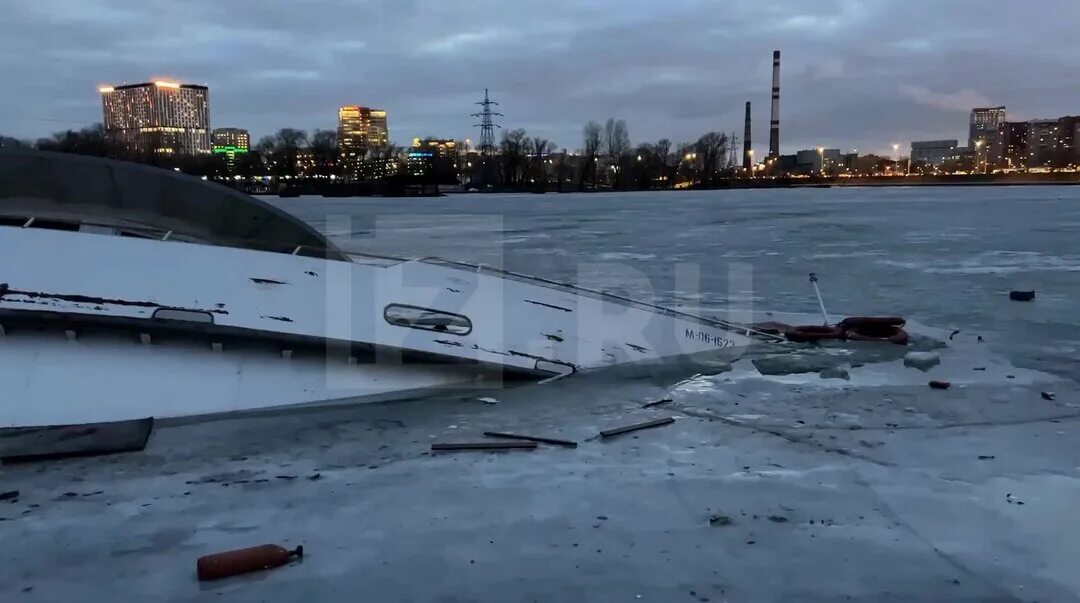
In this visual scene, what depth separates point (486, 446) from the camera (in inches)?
214

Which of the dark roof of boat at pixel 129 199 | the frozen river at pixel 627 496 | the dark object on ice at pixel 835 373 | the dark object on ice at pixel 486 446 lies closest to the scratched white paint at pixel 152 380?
the frozen river at pixel 627 496

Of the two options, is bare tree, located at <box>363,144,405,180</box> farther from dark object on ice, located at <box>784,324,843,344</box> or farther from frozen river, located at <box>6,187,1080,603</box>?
frozen river, located at <box>6,187,1080,603</box>

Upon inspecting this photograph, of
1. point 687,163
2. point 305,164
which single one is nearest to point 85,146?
point 305,164

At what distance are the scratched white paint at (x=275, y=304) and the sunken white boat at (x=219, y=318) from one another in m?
0.01

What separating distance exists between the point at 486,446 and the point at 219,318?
297cm

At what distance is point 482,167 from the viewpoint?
124 m

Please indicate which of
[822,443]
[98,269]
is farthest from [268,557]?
[98,269]

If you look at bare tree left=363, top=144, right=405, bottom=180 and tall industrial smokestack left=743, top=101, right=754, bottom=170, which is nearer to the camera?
bare tree left=363, top=144, right=405, bottom=180

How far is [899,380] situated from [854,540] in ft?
13.3

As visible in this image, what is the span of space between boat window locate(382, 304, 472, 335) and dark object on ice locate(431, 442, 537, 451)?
7.89 ft

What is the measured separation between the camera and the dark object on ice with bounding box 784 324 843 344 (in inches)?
369

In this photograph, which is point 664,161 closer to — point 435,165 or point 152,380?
point 435,165

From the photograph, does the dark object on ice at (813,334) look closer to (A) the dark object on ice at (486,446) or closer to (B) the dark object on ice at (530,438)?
(B) the dark object on ice at (530,438)

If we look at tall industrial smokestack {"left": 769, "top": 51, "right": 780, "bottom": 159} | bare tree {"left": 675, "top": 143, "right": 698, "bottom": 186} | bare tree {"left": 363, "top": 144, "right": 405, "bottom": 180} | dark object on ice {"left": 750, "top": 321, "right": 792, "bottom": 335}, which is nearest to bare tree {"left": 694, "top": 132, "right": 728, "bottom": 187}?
bare tree {"left": 675, "top": 143, "right": 698, "bottom": 186}
